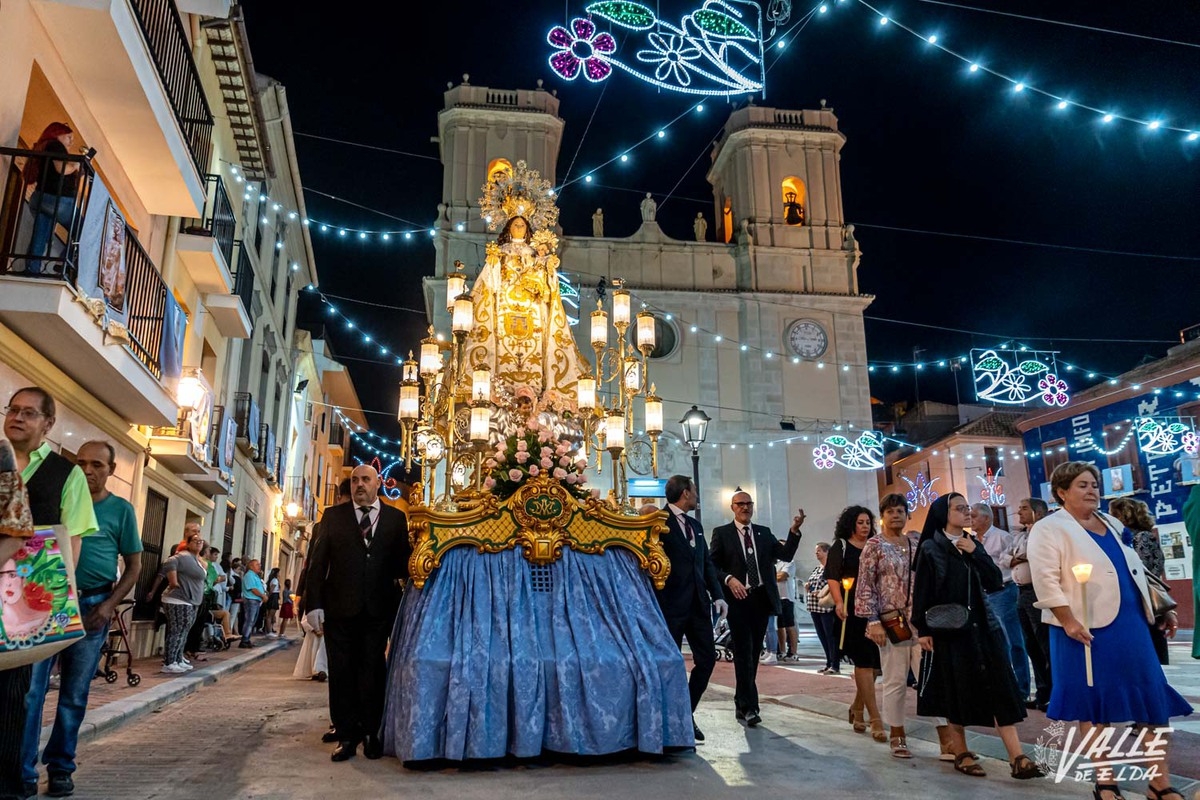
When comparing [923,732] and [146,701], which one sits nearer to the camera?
[923,732]

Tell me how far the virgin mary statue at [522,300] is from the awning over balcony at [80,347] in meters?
4.58

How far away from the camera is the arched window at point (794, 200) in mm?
29453

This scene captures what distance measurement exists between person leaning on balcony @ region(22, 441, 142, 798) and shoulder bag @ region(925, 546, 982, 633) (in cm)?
412

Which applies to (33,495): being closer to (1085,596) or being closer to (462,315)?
(1085,596)

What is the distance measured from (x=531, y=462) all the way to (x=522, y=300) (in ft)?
26.7

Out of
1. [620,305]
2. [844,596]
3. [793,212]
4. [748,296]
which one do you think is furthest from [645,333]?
[793,212]

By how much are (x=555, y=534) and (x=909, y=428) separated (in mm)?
39442

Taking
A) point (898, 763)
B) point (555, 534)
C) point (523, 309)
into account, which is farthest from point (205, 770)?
point (523, 309)

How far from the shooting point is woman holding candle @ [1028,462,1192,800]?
3.59 metres

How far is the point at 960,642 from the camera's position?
15.1 feet

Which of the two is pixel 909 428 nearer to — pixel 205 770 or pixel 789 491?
pixel 789 491

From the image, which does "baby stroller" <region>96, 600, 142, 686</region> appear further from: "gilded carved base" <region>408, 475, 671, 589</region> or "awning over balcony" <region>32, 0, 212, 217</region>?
"awning over balcony" <region>32, 0, 212, 217</region>

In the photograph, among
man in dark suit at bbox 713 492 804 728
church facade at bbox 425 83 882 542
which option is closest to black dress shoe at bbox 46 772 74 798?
man in dark suit at bbox 713 492 804 728

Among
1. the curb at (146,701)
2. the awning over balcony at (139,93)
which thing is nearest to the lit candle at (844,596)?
the curb at (146,701)
